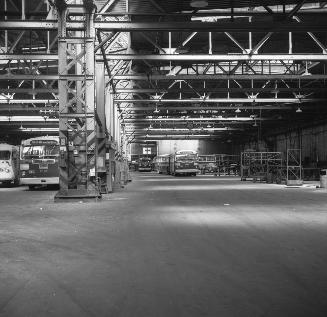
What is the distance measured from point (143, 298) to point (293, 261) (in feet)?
9.09

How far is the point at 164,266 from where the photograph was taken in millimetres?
6570

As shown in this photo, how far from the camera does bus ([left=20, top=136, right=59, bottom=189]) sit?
27594 millimetres

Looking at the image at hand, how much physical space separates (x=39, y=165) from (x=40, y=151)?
1017 mm

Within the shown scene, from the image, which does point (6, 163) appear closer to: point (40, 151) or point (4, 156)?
point (4, 156)

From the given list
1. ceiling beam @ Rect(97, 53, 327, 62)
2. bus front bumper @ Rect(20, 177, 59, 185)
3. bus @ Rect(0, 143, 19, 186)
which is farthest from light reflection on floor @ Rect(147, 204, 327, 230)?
bus @ Rect(0, 143, 19, 186)

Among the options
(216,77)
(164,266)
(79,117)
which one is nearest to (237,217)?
(164,266)

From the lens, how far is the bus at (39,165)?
90.5ft

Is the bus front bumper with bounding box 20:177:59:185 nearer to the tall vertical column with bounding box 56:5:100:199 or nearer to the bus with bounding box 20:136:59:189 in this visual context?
the bus with bounding box 20:136:59:189

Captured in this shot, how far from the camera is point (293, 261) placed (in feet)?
22.4

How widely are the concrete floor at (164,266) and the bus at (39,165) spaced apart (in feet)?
50.4

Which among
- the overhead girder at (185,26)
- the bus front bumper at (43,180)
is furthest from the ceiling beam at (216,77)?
the overhead girder at (185,26)

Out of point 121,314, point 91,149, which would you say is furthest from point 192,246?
point 91,149

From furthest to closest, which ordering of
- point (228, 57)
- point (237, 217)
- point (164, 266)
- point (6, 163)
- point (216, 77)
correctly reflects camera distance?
point (6, 163)
point (216, 77)
point (228, 57)
point (237, 217)
point (164, 266)

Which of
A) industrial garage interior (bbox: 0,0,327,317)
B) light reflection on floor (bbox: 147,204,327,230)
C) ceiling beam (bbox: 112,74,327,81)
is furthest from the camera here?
ceiling beam (bbox: 112,74,327,81)
